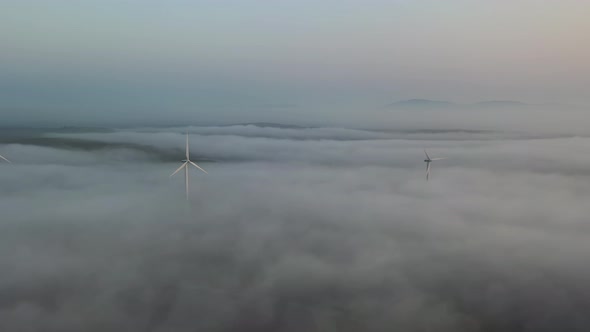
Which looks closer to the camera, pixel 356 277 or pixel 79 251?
pixel 356 277

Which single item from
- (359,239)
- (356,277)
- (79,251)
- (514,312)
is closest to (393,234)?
(359,239)

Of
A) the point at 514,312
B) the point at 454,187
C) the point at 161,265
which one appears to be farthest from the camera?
the point at 454,187

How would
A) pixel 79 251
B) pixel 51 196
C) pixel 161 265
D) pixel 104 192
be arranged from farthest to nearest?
pixel 104 192
pixel 51 196
pixel 79 251
pixel 161 265

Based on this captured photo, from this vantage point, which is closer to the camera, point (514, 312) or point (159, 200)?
point (514, 312)

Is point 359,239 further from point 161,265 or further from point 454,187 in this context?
point 454,187

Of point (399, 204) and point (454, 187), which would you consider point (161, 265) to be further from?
point (454, 187)

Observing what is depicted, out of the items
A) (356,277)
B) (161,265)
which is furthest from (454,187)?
(161,265)

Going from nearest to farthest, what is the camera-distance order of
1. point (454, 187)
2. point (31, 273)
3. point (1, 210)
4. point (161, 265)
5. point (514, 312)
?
point (514, 312) → point (31, 273) → point (161, 265) → point (1, 210) → point (454, 187)

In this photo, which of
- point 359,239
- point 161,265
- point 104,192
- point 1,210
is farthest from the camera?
point 104,192

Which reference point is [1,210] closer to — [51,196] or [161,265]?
[51,196]
